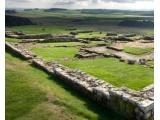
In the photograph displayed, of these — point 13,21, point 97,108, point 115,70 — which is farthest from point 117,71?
point 13,21

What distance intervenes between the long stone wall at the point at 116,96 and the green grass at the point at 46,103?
1.07ft

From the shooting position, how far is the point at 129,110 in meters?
11.6

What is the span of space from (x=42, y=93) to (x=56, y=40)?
31.0 m

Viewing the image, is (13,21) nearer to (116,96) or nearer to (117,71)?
(117,71)

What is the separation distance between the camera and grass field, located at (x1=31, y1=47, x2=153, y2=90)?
18033mm

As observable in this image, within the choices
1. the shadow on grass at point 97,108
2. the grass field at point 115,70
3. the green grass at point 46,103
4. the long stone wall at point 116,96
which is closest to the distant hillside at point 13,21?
the grass field at point 115,70

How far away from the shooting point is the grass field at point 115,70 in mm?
18033

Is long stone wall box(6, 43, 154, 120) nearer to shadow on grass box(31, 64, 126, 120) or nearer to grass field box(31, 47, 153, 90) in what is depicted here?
shadow on grass box(31, 64, 126, 120)

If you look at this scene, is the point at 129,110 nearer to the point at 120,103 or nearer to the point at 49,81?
the point at 120,103

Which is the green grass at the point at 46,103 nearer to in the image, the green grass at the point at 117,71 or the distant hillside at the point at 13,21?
the green grass at the point at 117,71

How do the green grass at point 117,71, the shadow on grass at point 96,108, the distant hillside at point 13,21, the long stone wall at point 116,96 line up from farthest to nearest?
the distant hillside at point 13,21, the green grass at point 117,71, the shadow on grass at point 96,108, the long stone wall at point 116,96

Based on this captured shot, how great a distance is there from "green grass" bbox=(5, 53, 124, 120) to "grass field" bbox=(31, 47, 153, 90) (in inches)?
170

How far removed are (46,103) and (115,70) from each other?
1064cm
